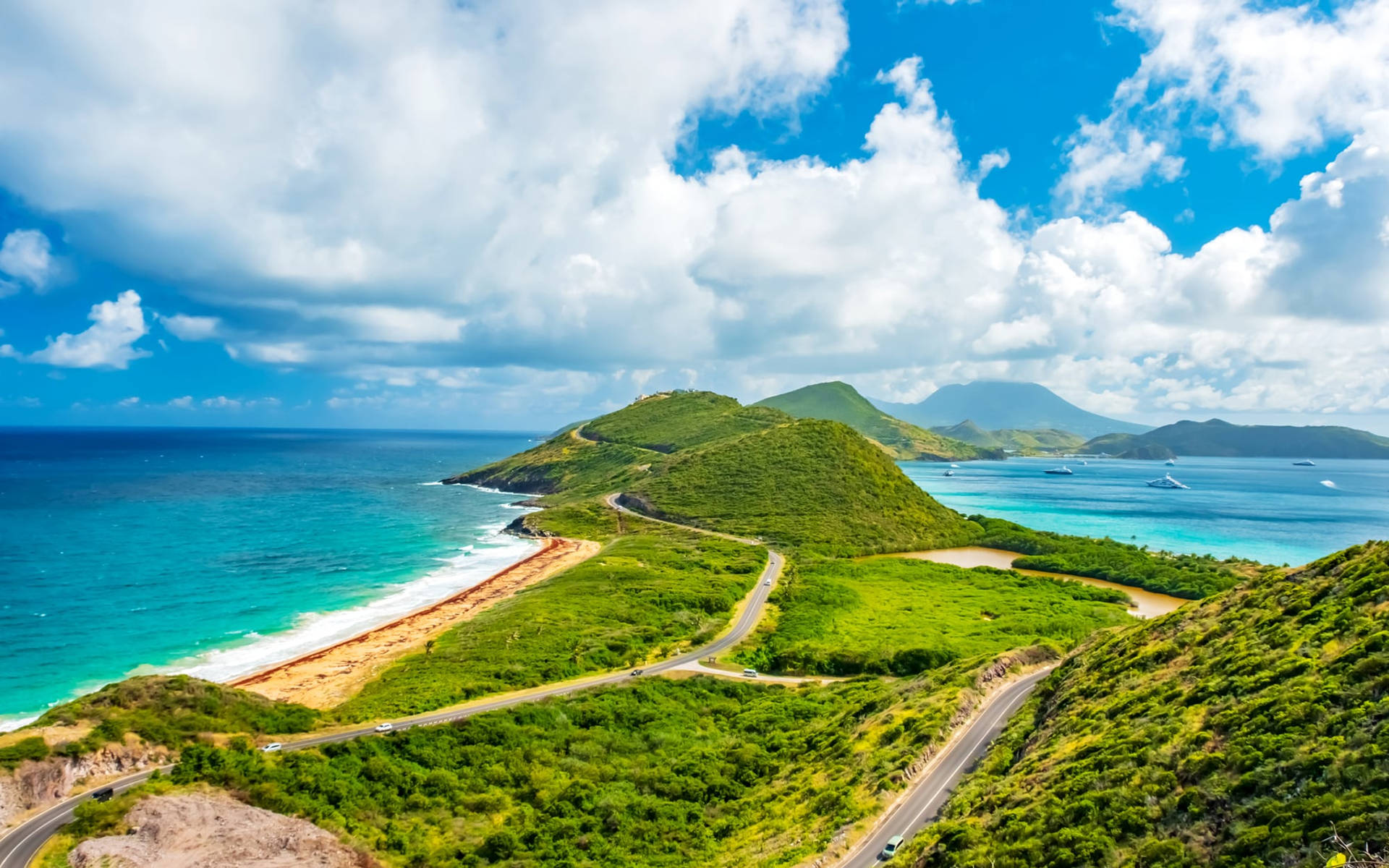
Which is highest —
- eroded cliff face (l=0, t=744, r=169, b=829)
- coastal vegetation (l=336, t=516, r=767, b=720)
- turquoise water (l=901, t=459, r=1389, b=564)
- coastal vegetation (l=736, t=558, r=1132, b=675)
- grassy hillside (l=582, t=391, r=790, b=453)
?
grassy hillside (l=582, t=391, r=790, b=453)

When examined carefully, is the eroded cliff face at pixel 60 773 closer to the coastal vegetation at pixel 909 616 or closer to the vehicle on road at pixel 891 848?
the vehicle on road at pixel 891 848

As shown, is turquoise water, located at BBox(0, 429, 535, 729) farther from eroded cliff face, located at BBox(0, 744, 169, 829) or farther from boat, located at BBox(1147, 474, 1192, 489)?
boat, located at BBox(1147, 474, 1192, 489)

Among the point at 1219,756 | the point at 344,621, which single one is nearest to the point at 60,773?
the point at 344,621

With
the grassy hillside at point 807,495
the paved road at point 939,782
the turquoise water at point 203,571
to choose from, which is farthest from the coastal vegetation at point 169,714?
the grassy hillside at point 807,495

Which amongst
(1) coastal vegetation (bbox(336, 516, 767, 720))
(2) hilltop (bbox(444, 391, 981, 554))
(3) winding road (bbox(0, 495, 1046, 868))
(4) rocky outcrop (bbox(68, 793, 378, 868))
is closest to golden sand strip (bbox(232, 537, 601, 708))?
(1) coastal vegetation (bbox(336, 516, 767, 720))

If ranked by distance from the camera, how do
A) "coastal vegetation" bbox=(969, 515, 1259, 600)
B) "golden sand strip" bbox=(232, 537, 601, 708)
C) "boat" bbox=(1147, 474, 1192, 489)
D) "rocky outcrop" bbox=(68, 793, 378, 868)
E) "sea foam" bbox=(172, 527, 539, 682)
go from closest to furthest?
"rocky outcrop" bbox=(68, 793, 378, 868), "golden sand strip" bbox=(232, 537, 601, 708), "sea foam" bbox=(172, 527, 539, 682), "coastal vegetation" bbox=(969, 515, 1259, 600), "boat" bbox=(1147, 474, 1192, 489)

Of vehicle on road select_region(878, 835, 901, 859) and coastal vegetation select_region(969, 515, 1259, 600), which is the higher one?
vehicle on road select_region(878, 835, 901, 859)

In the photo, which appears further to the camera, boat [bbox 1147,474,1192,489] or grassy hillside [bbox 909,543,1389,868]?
boat [bbox 1147,474,1192,489]

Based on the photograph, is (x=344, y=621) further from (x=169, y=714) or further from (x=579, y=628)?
(x=169, y=714)
